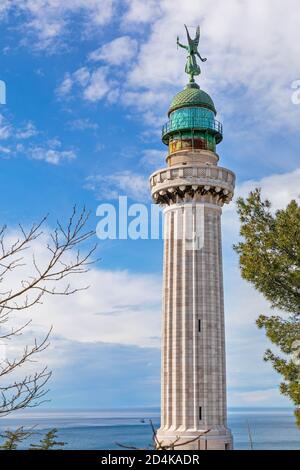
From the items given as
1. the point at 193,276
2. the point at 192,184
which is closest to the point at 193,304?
the point at 193,276

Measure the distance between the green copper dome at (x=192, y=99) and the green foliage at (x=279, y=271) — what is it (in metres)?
13.0

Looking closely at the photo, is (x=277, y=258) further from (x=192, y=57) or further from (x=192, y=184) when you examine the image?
(x=192, y=57)

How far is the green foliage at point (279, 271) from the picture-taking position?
48.0ft

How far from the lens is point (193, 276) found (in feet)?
81.3

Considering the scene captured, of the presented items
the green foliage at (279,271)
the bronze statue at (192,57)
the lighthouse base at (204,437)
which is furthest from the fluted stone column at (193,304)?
the green foliage at (279,271)

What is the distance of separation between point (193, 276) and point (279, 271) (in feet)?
32.4

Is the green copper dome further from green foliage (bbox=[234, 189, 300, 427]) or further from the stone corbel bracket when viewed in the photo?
green foliage (bbox=[234, 189, 300, 427])

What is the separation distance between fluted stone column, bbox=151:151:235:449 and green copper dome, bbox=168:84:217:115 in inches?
101

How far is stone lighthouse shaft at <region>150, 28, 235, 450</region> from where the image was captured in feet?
77.2

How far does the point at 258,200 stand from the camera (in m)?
16.2

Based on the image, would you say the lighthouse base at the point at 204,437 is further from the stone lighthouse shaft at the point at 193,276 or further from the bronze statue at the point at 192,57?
the bronze statue at the point at 192,57

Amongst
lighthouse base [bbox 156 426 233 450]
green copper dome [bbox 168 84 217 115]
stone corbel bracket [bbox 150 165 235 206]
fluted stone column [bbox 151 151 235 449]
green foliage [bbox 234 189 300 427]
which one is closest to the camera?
green foliage [bbox 234 189 300 427]

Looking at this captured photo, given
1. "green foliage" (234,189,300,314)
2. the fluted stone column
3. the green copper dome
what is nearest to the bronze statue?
the green copper dome
